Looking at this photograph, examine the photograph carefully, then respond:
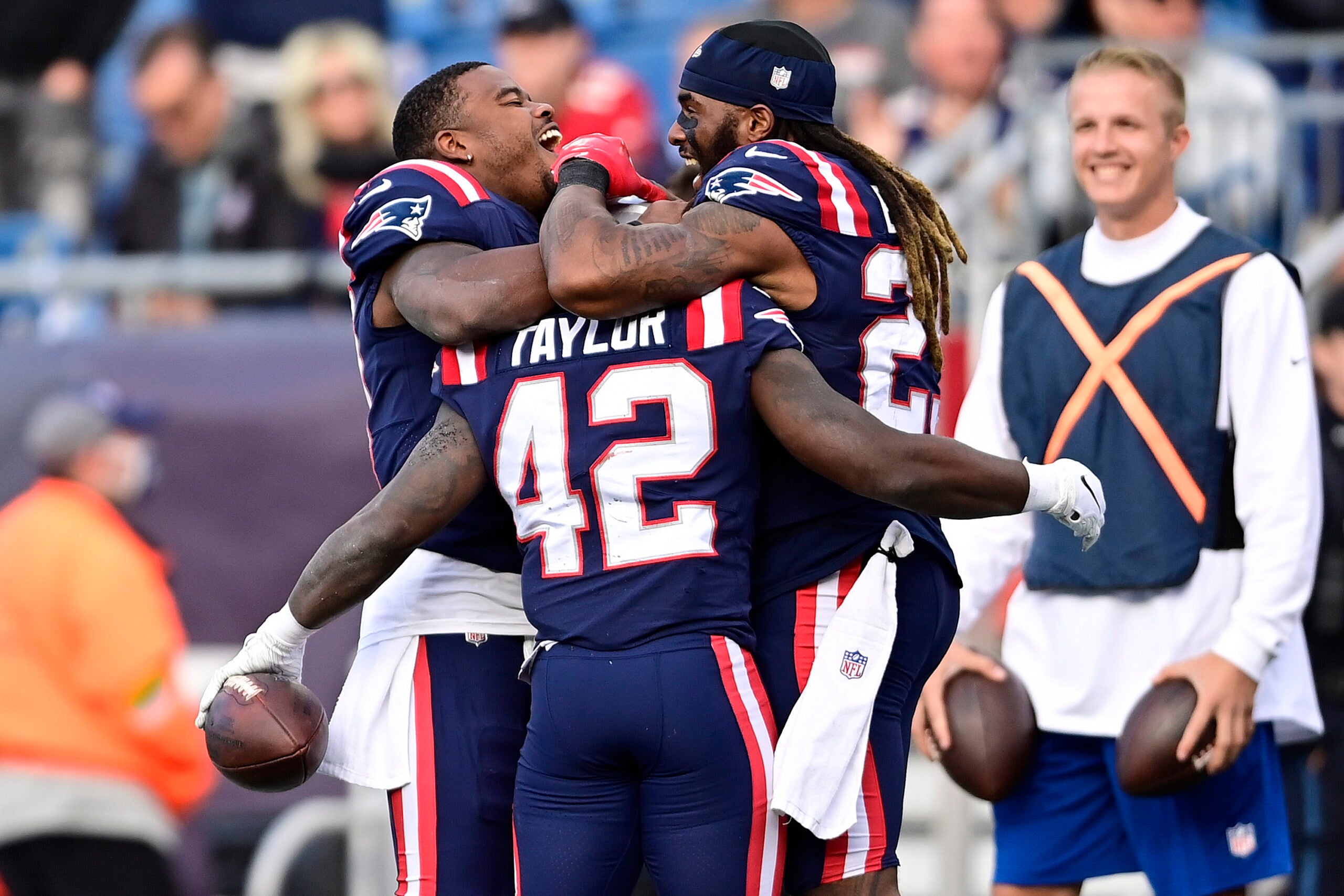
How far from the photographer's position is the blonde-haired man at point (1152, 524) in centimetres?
430

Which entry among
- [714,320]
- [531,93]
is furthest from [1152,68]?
[531,93]

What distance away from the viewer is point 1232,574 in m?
4.37

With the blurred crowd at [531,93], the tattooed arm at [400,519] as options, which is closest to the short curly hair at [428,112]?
the tattooed arm at [400,519]

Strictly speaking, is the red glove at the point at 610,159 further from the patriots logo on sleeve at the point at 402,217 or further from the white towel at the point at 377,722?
the white towel at the point at 377,722

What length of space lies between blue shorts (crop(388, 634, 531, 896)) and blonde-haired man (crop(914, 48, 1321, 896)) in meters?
1.27

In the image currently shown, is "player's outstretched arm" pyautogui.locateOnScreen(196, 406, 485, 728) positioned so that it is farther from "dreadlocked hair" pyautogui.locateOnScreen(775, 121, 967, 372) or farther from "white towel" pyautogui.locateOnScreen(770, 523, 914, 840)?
"dreadlocked hair" pyautogui.locateOnScreen(775, 121, 967, 372)

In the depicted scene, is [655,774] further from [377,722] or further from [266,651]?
[266,651]

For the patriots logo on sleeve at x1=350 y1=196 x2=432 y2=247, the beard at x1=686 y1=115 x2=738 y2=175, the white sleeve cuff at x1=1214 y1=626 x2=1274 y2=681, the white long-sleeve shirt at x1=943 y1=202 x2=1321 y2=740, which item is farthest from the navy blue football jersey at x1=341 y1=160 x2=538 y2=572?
the white sleeve cuff at x1=1214 y1=626 x2=1274 y2=681

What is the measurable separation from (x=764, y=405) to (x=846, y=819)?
78cm

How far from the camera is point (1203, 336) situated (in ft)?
14.4

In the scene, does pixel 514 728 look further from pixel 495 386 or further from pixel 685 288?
pixel 685 288

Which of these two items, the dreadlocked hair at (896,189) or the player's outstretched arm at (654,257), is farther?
the dreadlocked hair at (896,189)

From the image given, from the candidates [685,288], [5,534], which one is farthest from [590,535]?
[5,534]

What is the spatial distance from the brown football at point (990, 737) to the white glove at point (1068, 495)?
3.46 feet
